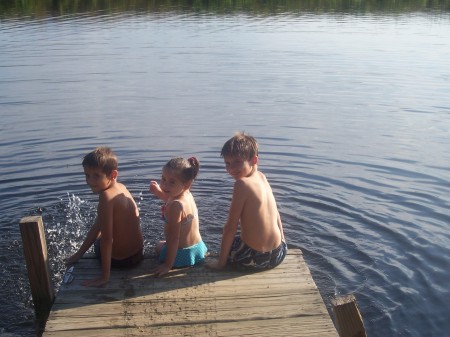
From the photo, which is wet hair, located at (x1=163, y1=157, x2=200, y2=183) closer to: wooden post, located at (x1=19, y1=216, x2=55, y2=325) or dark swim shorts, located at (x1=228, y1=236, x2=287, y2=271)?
dark swim shorts, located at (x1=228, y1=236, x2=287, y2=271)

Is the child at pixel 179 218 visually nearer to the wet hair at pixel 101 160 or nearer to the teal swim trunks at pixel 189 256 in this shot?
the teal swim trunks at pixel 189 256

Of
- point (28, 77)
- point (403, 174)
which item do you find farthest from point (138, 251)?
point (28, 77)

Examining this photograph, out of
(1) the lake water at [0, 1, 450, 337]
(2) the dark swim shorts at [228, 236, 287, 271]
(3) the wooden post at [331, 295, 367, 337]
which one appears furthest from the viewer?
(1) the lake water at [0, 1, 450, 337]

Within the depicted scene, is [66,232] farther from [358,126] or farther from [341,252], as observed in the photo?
[358,126]

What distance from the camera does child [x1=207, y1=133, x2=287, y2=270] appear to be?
5.37 metres

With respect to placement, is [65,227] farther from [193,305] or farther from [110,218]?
[193,305]

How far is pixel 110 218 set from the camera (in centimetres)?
540

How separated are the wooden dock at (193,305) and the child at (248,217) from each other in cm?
14

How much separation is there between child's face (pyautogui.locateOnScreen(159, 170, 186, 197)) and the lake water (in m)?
2.01

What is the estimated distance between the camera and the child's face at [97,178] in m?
5.38

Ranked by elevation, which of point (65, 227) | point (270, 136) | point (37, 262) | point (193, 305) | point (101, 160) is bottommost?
point (270, 136)

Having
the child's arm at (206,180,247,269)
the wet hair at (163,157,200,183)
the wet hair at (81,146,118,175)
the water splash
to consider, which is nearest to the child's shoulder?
the wet hair at (81,146,118,175)

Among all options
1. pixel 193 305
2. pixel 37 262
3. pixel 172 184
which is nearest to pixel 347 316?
pixel 193 305

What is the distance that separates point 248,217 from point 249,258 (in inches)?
15.2
